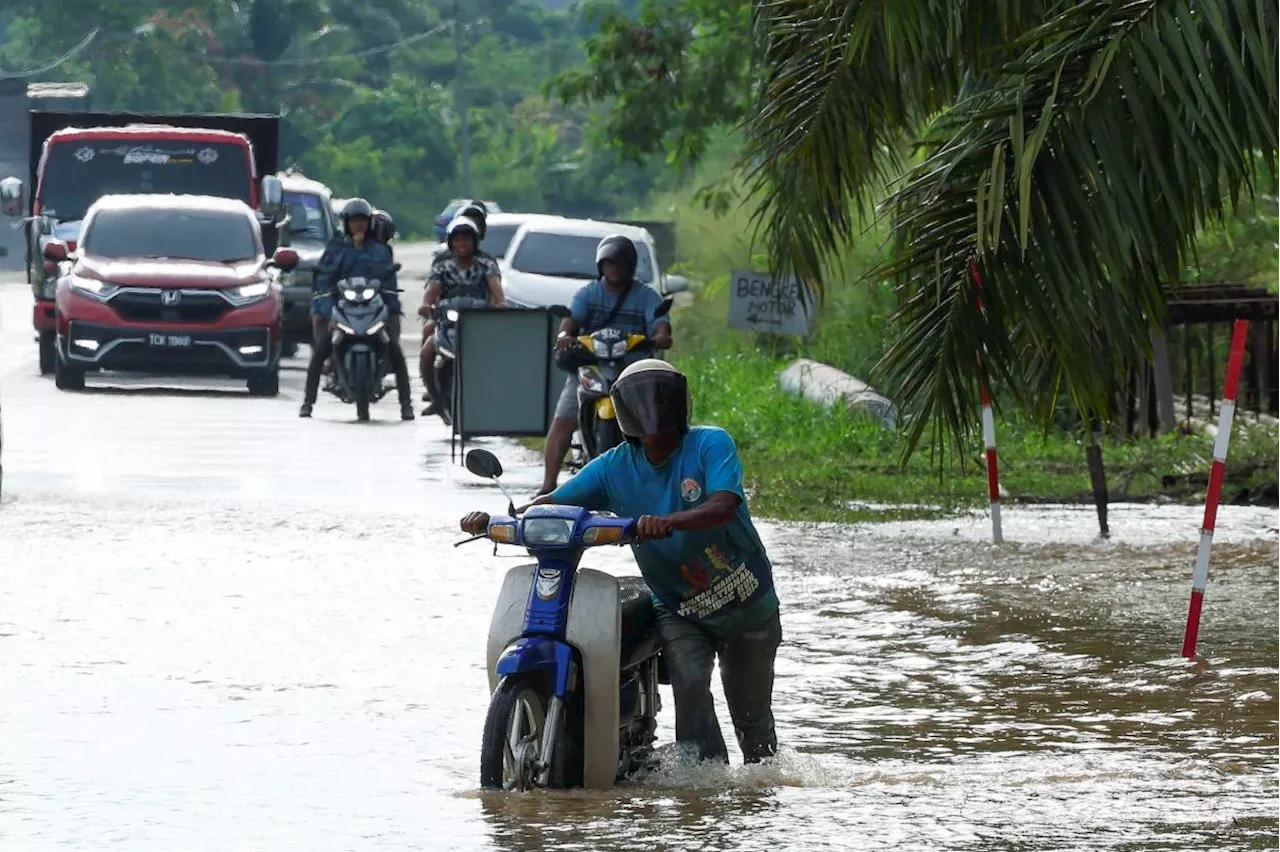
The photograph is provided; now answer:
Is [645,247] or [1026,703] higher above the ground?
[645,247]

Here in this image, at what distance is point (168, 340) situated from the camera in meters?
25.5

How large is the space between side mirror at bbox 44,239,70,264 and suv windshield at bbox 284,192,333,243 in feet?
24.2

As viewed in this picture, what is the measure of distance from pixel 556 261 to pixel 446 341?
9446mm

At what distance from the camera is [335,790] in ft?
26.7

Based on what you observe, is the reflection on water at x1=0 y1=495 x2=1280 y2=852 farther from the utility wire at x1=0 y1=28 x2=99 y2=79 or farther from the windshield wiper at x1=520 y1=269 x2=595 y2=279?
the utility wire at x1=0 y1=28 x2=99 y2=79

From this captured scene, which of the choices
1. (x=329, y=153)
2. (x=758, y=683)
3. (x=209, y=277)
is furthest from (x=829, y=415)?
(x=329, y=153)

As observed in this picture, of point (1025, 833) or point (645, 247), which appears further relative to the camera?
point (645, 247)

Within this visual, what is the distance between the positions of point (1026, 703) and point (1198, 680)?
80 cm

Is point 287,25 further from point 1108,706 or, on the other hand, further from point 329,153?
point 1108,706

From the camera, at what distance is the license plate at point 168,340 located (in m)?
25.4

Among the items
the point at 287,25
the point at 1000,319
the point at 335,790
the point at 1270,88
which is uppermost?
the point at 287,25

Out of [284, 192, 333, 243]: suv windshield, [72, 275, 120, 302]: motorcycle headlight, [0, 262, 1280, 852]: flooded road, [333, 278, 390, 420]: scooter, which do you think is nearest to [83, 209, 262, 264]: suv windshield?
[72, 275, 120, 302]: motorcycle headlight

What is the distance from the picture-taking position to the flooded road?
7.62 metres

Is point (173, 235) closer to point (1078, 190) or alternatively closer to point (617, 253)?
point (617, 253)
